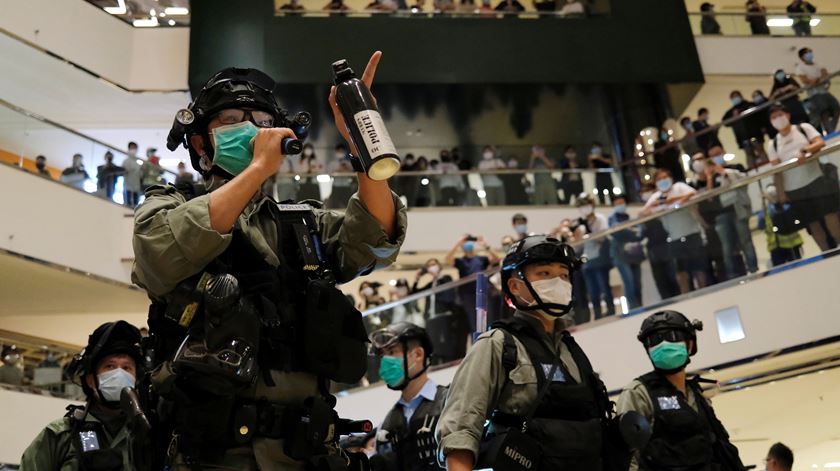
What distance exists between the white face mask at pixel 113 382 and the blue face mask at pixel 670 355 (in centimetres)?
284

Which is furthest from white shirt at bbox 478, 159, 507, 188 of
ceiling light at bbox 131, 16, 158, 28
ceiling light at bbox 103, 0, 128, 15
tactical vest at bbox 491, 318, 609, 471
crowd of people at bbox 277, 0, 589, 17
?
tactical vest at bbox 491, 318, 609, 471

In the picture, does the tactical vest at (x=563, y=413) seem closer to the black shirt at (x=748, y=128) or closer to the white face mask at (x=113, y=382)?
the white face mask at (x=113, y=382)

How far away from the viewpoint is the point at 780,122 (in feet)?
32.2

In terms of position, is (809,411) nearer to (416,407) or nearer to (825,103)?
(825,103)

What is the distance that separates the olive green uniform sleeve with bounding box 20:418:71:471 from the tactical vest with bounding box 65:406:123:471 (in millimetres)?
46

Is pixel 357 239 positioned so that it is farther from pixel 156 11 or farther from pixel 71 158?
pixel 156 11

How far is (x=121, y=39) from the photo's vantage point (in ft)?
57.0

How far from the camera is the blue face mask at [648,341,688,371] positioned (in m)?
5.06

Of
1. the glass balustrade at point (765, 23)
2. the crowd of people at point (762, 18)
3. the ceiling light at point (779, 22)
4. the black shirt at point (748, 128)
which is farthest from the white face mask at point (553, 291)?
the ceiling light at point (779, 22)

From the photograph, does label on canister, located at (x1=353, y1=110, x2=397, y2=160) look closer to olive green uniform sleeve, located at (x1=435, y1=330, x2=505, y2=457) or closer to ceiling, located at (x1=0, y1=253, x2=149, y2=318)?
olive green uniform sleeve, located at (x1=435, y1=330, x2=505, y2=457)

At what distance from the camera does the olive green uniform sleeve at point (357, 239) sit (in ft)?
8.58

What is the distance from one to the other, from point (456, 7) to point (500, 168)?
3.51 meters

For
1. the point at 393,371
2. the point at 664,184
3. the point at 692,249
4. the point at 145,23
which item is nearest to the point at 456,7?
the point at 145,23

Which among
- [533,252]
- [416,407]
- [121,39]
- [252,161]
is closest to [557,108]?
[121,39]
